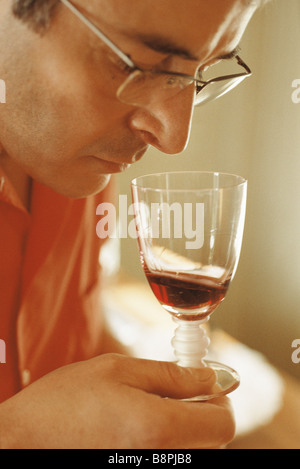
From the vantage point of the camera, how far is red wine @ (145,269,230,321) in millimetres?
636

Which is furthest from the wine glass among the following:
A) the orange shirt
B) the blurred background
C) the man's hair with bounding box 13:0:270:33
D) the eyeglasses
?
the blurred background

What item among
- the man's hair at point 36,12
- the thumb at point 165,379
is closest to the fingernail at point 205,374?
the thumb at point 165,379

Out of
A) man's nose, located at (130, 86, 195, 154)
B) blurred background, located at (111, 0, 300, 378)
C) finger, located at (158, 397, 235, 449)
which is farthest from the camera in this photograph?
blurred background, located at (111, 0, 300, 378)

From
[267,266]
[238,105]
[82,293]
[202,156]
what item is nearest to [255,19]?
[238,105]

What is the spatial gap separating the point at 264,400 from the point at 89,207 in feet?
2.25

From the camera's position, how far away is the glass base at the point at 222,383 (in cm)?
60

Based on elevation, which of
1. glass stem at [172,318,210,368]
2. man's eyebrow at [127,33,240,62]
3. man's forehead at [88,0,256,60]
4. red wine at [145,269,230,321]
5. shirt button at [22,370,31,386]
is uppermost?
man's forehead at [88,0,256,60]

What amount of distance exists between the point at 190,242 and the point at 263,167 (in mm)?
1281

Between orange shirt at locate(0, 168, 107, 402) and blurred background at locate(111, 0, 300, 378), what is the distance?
32cm

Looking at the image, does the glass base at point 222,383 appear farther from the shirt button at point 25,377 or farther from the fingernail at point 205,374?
the shirt button at point 25,377

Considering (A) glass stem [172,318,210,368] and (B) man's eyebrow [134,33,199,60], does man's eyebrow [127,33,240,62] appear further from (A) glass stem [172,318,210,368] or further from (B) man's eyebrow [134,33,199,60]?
(A) glass stem [172,318,210,368]

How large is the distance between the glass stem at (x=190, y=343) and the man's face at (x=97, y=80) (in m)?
0.27

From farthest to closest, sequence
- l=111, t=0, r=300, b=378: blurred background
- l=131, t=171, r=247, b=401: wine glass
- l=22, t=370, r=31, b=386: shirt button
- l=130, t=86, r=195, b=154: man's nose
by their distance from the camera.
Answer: l=111, t=0, r=300, b=378: blurred background → l=22, t=370, r=31, b=386: shirt button → l=130, t=86, r=195, b=154: man's nose → l=131, t=171, r=247, b=401: wine glass

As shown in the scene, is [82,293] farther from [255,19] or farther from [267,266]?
[255,19]
